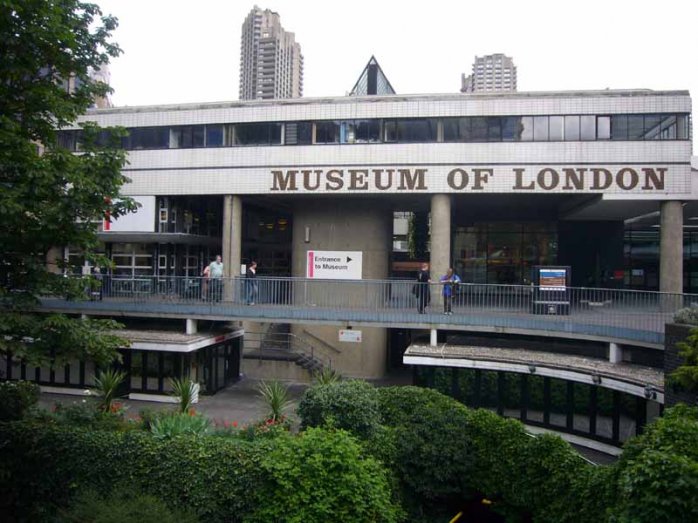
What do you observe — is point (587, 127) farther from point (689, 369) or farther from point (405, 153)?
point (689, 369)

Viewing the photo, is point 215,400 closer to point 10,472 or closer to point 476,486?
point 10,472

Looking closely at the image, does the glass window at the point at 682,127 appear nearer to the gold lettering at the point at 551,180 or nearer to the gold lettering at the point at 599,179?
the gold lettering at the point at 599,179

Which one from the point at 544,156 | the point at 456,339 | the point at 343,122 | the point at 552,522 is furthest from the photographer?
the point at 343,122

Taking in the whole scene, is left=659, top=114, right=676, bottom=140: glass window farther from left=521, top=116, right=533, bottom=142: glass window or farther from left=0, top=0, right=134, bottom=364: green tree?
left=0, top=0, right=134, bottom=364: green tree

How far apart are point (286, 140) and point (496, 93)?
8384 millimetres

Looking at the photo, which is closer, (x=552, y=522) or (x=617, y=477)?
(x=617, y=477)

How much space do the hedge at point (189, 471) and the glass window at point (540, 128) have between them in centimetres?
1560

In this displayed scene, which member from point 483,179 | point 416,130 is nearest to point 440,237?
point 483,179

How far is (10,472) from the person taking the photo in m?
8.93

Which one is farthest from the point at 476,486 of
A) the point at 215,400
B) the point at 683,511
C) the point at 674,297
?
the point at 215,400

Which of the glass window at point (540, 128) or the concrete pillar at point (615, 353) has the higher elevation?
the glass window at point (540, 128)

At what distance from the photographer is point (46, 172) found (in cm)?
866

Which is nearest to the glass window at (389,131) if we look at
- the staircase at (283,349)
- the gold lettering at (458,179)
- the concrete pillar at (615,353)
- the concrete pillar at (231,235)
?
the gold lettering at (458,179)

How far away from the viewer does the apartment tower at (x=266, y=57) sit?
5694 inches
